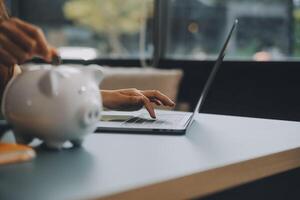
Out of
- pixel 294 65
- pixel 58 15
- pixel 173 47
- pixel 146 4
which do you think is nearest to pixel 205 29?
pixel 173 47

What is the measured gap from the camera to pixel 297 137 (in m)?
0.94

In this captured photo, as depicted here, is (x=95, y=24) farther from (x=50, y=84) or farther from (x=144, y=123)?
(x=50, y=84)

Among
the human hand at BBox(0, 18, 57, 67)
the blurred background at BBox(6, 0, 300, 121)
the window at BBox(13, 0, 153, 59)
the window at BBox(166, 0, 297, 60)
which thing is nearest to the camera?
the human hand at BBox(0, 18, 57, 67)

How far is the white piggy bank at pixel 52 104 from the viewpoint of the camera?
706mm

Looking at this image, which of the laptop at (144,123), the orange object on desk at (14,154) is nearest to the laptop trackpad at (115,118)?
the laptop at (144,123)

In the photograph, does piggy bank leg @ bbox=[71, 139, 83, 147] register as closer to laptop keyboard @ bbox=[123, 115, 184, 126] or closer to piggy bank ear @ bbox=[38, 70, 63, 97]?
piggy bank ear @ bbox=[38, 70, 63, 97]

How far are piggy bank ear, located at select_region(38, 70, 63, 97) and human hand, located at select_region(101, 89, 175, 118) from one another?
0.38 meters

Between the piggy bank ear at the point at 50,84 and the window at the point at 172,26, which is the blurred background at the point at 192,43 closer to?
the window at the point at 172,26

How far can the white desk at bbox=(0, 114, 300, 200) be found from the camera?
0.55 meters

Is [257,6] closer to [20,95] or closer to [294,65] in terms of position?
[294,65]

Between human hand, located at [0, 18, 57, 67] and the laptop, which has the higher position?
human hand, located at [0, 18, 57, 67]

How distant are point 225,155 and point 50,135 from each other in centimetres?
25

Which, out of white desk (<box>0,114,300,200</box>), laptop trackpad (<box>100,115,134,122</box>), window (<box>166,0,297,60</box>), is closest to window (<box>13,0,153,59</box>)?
window (<box>166,0,297,60</box>)

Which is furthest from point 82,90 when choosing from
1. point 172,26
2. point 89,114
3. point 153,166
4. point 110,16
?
point 110,16
